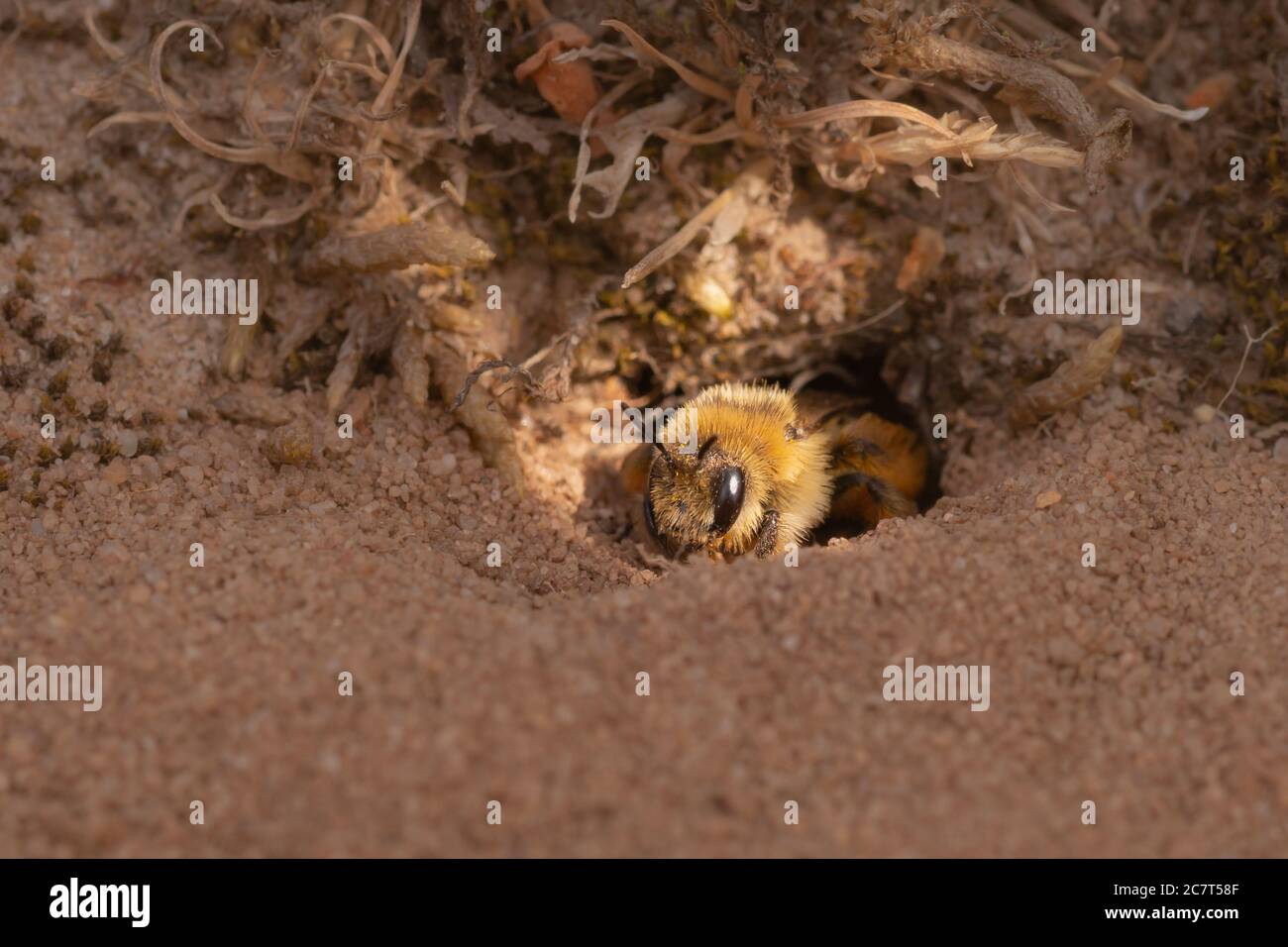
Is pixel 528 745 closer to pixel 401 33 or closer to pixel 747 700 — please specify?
pixel 747 700

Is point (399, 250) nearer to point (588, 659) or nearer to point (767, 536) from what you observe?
point (767, 536)

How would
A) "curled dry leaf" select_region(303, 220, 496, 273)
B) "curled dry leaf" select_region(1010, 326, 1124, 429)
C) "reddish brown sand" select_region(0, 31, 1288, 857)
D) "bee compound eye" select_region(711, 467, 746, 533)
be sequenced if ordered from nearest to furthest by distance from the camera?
"reddish brown sand" select_region(0, 31, 1288, 857)
"bee compound eye" select_region(711, 467, 746, 533)
"curled dry leaf" select_region(303, 220, 496, 273)
"curled dry leaf" select_region(1010, 326, 1124, 429)

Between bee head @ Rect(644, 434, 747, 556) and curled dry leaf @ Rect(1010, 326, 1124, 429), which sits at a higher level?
curled dry leaf @ Rect(1010, 326, 1124, 429)

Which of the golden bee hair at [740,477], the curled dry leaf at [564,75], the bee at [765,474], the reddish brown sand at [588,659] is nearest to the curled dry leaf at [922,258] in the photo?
the bee at [765,474]

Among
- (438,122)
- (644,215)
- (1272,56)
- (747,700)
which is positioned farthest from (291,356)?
(1272,56)

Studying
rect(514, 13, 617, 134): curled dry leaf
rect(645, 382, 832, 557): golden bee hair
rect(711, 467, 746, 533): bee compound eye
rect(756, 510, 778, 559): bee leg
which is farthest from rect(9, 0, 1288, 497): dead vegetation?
rect(756, 510, 778, 559): bee leg

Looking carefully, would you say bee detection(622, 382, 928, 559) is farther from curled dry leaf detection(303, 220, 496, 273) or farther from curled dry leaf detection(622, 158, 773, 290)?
curled dry leaf detection(303, 220, 496, 273)
